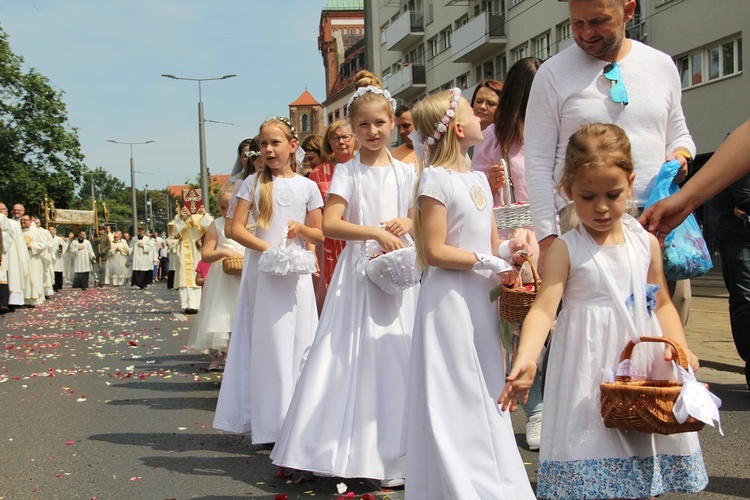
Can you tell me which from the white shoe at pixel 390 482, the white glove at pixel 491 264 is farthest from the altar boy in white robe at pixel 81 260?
the white glove at pixel 491 264

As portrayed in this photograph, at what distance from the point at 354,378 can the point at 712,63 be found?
82.7 feet

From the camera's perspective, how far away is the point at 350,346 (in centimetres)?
537

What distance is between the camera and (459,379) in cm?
428

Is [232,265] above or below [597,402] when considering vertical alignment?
above

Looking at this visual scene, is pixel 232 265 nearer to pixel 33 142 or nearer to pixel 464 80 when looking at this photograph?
pixel 464 80

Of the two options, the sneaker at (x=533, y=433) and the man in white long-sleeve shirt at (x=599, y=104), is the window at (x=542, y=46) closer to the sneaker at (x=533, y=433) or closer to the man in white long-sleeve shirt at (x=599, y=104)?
the sneaker at (x=533, y=433)

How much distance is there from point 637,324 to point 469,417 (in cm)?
97

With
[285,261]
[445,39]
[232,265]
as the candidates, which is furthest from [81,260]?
[285,261]

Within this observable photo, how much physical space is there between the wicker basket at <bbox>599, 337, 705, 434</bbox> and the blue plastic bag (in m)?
0.54

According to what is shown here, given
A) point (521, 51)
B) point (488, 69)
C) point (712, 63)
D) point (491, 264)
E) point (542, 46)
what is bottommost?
point (491, 264)

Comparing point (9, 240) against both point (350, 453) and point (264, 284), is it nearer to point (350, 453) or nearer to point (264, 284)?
point (264, 284)

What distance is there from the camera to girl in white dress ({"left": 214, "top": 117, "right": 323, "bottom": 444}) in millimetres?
6270

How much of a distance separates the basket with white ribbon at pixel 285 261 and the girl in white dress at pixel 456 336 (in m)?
1.75

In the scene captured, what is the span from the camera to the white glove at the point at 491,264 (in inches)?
169
